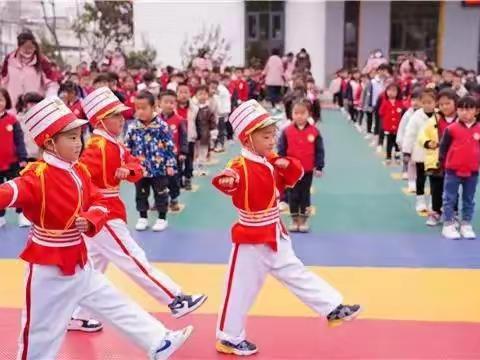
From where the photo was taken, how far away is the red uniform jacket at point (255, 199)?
4191 mm

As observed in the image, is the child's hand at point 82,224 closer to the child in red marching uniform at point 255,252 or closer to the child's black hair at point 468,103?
the child in red marching uniform at point 255,252

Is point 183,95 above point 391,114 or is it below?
above

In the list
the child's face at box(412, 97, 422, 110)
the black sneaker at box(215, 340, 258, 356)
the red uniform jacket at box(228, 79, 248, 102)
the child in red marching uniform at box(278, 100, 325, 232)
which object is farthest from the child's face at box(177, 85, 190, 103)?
the red uniform jacket at box(228, 79, 248, 102)

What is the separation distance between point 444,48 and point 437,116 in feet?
57.5

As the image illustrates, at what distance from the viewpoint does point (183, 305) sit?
461 cm

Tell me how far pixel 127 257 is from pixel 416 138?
4.44m

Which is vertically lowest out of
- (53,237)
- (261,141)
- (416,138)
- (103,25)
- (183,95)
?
(416,138)

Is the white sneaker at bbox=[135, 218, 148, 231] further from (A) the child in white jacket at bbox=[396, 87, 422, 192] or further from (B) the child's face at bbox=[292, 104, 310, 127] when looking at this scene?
(A) the child in white jacket at bbox=[396, 87, 422, 192]

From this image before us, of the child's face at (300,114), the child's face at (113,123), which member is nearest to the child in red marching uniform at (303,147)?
the child's face at (300,114)

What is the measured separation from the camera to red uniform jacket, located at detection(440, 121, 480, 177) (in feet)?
22.1

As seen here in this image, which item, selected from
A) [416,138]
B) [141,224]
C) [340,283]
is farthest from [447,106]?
[141,224]

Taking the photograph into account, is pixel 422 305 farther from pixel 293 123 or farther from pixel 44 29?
pixel 44 29

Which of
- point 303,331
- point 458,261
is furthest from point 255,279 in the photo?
point 458,261

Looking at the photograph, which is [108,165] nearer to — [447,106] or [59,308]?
[59,308]
